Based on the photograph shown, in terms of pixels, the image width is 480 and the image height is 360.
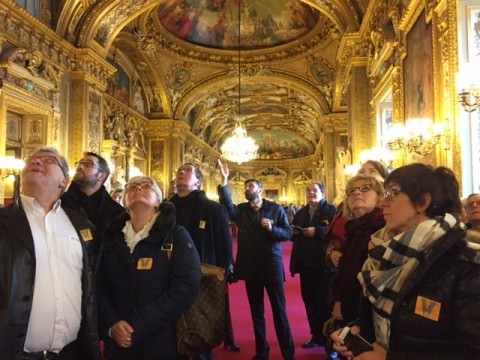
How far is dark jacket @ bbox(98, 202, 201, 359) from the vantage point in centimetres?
257

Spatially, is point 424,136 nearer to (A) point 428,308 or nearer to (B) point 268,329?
(B) point 268,329

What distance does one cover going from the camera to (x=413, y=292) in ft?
5.65

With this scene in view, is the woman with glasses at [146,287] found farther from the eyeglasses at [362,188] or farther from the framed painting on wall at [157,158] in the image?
the framed painting on wall at [157,158]

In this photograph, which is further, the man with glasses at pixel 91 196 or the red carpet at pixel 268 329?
the red carpet at pixel 268 329

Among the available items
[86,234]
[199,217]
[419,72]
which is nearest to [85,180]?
[86,234]

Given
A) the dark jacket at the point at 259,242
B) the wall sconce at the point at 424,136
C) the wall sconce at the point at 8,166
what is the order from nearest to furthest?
the dark jacket at the point at 259,242
the wall sconce at the point at 424,136
the wall sconce at the point at 8,166

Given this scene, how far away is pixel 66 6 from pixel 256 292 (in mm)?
10163

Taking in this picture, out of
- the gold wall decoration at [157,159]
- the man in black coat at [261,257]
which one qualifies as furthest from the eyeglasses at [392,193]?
the gold wall decoration at [157,159]

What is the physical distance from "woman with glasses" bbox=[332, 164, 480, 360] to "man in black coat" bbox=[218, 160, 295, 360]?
110 inches

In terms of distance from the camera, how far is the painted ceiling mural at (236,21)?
17.3m

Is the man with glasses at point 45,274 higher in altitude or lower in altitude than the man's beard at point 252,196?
lower

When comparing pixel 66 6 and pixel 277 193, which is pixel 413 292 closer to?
pixel 66 6

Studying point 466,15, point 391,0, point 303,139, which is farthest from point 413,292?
point 303,139

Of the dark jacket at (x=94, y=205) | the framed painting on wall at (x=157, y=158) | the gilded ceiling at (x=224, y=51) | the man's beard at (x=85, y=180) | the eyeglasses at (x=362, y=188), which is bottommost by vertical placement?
the dark jacket at (x=94, y=205)
